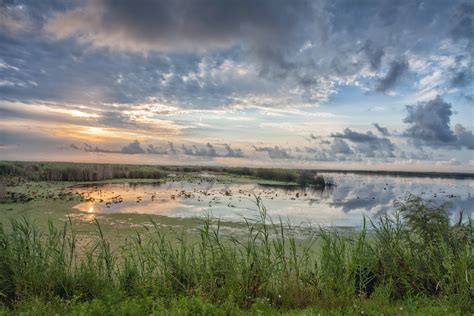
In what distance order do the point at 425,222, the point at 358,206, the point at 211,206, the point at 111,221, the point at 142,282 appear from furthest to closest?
the point at 358,206
the point at 211,206
the point at 111,221
the point at 425,222
the point at 142,282

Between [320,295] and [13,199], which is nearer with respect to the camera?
[320,295]

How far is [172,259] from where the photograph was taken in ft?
16.5

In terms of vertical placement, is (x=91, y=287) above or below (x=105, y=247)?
below

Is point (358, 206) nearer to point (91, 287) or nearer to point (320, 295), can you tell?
point (320, 295)

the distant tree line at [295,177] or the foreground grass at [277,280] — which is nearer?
the foreground grass at [277,280]

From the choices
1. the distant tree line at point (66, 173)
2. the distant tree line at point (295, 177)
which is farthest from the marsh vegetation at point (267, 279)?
the distant tree line at point (295, 177)

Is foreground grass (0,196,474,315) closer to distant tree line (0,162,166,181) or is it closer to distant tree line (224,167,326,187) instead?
distant tree line (0,162,166,181)

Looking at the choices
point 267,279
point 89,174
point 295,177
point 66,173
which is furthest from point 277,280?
point 295,177

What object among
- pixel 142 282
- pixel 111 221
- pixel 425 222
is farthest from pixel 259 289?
pixel 111 221

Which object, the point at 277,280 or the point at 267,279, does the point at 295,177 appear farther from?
the point at 267,279

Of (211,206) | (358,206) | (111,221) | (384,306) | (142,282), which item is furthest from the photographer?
(358,206)

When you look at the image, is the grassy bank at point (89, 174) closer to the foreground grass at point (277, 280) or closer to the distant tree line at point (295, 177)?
the distant tree line at point (295, 177)

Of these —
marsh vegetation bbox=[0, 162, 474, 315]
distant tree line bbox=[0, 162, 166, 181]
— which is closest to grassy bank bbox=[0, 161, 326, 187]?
distant tree line bbox=[0, 162, 166, 181]

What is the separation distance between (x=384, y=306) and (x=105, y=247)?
4031 mm
